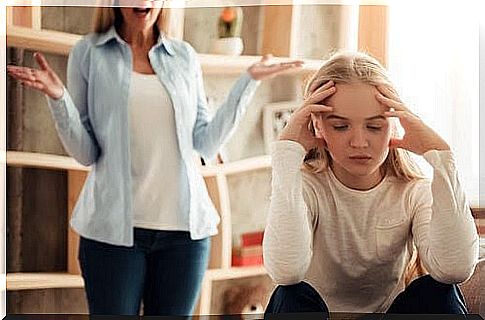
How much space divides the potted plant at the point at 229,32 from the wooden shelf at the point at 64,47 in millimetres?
16

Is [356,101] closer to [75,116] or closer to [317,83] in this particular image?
[317,83]

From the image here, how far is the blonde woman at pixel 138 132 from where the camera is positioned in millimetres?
2545

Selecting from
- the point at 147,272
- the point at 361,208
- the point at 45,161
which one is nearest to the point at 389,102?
the point at 361,208

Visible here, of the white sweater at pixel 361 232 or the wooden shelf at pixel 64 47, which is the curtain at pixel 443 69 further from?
the wooden shelf at pixel 64 47

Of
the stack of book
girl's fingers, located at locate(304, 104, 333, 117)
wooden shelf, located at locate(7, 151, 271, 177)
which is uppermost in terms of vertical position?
girl's fingers, located at locate(304, 104, 333, 117)

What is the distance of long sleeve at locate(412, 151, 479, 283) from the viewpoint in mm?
2498

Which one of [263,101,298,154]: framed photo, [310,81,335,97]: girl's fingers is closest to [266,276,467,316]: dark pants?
[263,101,298,154]: framed photo

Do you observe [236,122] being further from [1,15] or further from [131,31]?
[1,15]

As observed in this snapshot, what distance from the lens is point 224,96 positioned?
2561mm

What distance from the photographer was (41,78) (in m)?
2.55

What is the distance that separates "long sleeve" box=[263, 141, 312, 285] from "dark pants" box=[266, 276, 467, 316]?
0.11ft

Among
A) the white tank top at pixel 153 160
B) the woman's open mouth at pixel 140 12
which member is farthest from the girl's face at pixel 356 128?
the woman's open mouth at pixel 140 12

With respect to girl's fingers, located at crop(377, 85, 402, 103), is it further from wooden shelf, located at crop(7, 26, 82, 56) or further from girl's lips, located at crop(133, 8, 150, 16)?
wooden shelf, located at crop(7, 26, 82, 56)

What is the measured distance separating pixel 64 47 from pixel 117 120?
21 cm
